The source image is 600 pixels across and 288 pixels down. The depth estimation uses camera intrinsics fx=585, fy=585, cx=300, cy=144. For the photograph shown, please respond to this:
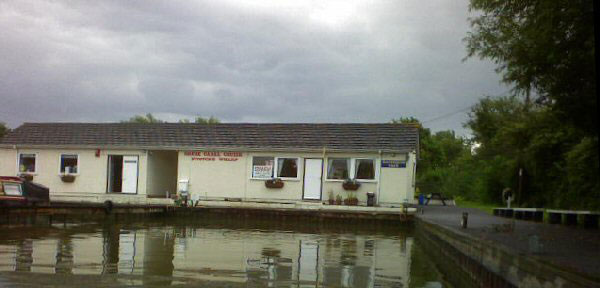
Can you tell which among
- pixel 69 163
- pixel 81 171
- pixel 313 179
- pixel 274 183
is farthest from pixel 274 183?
pixel 69 163

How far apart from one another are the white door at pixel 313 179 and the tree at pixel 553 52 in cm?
1238

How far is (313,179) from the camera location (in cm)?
2486

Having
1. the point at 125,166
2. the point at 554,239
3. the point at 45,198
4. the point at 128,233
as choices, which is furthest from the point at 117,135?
the point at 554,239

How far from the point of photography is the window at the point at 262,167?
2548 cm

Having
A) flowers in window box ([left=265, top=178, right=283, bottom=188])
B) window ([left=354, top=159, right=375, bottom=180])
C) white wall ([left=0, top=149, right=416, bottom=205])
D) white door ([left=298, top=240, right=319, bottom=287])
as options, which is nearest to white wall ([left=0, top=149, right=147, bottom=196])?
white wall ([left=0, top=149, right=416, bottom=205])

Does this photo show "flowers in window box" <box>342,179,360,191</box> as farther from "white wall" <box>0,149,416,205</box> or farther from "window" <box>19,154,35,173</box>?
"window" <box>19,154,35,173</box>

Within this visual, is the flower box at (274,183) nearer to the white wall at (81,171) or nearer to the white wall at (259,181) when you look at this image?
the white wall at (259,181)

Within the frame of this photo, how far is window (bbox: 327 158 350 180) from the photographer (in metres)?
24.7

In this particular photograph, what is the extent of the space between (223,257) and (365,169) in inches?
486

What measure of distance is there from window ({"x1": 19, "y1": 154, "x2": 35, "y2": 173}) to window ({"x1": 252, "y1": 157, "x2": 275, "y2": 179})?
1077 cm

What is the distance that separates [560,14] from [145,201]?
20090 mm

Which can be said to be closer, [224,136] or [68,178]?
[68,178]

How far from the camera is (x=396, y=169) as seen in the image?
2388 centimetres

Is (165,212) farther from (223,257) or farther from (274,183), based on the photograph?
(223,257)
